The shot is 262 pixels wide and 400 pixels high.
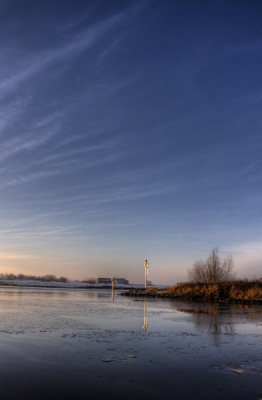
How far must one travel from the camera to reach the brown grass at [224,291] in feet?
91.2

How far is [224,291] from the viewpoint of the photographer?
101 feet

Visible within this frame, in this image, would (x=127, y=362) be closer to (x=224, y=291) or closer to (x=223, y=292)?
(x=223, y=292)

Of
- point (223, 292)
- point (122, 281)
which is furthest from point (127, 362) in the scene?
point (122, 281)

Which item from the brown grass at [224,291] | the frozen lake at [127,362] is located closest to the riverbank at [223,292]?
the brown grass at [224,291]

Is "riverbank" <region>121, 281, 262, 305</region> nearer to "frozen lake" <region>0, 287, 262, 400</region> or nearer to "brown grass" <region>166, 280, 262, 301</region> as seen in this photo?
"brown grass" <region>166, 280, 262, 301</region>

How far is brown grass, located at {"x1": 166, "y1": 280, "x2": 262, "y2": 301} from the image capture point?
2780 centimetres

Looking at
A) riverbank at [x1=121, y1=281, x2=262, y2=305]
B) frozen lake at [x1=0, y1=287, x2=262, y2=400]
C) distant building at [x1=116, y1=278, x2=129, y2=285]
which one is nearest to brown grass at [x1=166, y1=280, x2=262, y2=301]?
riverbank at [x1=121, y1=281, x2=262, y2=305]

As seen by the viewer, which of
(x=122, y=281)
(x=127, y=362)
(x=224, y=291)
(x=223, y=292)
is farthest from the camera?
(x=122, y=281)

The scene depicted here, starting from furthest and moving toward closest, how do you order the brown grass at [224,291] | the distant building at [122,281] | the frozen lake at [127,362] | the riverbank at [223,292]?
the distant building at [122,281], the brown grass at [224,291], the riverbank at [223,292], the frozen lake at [127,362]

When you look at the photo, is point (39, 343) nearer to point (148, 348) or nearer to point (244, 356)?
point (148, 348)

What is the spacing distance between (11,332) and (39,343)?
1754 mm

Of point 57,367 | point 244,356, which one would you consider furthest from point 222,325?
point 57,367

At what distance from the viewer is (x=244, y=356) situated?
6961 millimetres

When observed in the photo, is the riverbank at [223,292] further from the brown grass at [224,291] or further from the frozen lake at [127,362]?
the frozen lake at [127,362]
